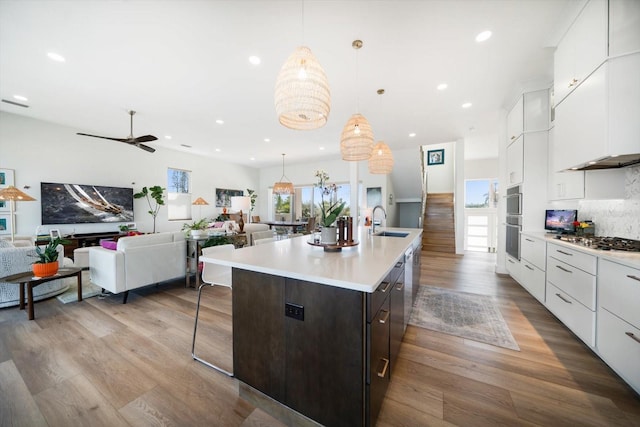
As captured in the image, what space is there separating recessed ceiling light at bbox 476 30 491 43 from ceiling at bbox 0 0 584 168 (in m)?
0.06

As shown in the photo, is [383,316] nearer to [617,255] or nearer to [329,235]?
[329,235]

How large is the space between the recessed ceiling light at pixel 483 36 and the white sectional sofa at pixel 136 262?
15.5 ft

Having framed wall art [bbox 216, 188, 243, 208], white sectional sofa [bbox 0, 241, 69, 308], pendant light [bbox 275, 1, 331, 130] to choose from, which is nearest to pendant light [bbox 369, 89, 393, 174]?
pendant light [bbox 275, 1, 331, 130]

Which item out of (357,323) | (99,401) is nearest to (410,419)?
(357,323)

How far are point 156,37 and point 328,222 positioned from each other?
2688 millimetres

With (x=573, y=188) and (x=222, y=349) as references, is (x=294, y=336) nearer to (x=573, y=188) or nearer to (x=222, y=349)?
(x=222, y=349)

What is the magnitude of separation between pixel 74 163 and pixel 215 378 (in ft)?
21.0

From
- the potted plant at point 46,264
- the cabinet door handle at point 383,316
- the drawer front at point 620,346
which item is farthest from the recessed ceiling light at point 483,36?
the potted plant at point 46,264


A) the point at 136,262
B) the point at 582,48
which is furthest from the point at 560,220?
the point at 136,262

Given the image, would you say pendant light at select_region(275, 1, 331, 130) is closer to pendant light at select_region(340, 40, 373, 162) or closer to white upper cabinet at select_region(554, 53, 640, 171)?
pendant light at select_region(340, 40, 373, 162)

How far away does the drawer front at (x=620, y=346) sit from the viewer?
143 centimetres

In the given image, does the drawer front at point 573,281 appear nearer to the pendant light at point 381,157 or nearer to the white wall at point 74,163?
the pendant light at point 381,157

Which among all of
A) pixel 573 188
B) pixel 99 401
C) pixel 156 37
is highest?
pixel 156 37

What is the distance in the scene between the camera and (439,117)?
449 centimetres
